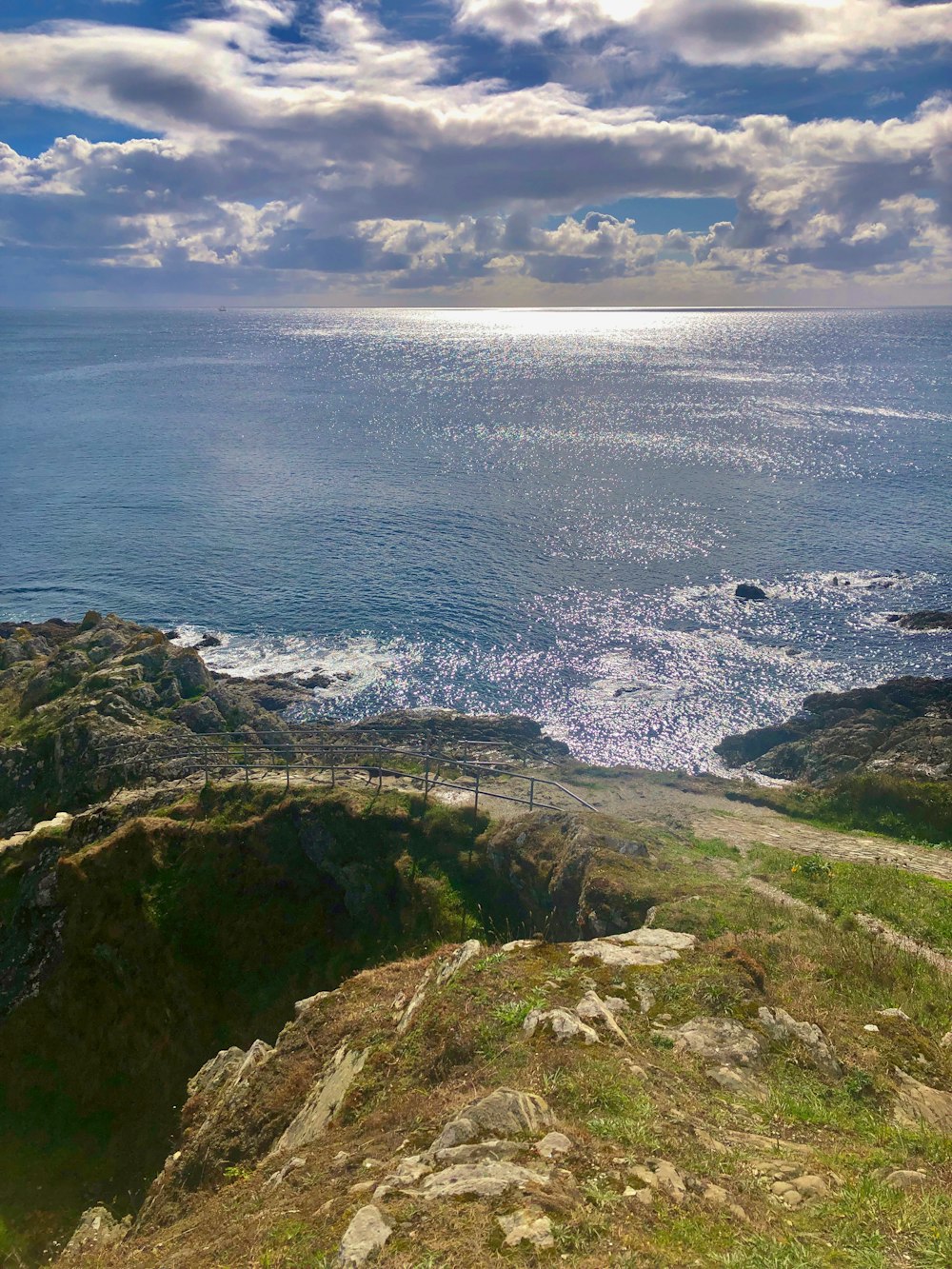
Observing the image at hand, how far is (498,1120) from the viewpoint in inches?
373

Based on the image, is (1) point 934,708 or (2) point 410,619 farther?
(2) point 410,619

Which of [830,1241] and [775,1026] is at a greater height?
[830,1241]

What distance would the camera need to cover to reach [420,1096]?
11578 mm

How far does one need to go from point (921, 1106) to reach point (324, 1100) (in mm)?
9836

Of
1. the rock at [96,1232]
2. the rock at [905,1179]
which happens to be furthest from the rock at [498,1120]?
the rock at [96,1232]

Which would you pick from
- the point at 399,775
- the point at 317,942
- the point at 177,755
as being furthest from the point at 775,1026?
the point at 177,755

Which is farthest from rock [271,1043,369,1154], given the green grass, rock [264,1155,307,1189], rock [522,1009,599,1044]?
the green grass

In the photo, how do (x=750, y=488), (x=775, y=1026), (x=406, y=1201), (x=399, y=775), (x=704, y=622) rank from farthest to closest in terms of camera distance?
(x=750, y=488) → (x=704, y=622) → (x=399, y=775) → (x=775, y=1026) → (x=406, y=1201)

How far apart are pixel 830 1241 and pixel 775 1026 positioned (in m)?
5.22

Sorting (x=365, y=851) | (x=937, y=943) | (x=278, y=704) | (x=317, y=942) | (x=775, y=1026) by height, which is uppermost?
(x=775, y=1026)

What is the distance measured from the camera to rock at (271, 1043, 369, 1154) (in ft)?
42.2

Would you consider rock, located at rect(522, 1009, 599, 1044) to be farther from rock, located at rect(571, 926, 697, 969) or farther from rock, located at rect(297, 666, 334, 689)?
rock, located at rect(297, 666, 334, 689)

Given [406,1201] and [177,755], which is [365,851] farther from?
[406,1201]

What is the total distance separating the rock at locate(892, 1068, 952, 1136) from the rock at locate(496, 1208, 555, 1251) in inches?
245
